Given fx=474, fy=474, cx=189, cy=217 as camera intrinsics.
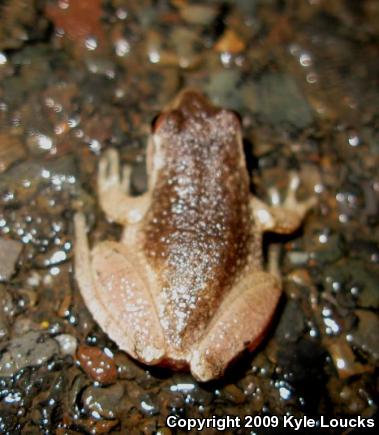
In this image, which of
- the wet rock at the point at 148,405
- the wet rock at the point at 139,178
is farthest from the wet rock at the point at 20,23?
the wet rock at the point at 148,405

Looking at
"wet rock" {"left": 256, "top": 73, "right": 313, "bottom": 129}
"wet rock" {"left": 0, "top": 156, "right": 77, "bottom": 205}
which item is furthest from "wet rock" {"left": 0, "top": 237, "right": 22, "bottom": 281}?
"wet rock" {"left": 256, "top": 73, "right": 313, "bottom": 129}

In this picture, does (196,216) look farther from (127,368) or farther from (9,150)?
(9,150)

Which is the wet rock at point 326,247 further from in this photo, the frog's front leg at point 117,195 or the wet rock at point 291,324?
the frog's front leg at point 117,195

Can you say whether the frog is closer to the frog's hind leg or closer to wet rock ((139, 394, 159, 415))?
the frog's hind leg

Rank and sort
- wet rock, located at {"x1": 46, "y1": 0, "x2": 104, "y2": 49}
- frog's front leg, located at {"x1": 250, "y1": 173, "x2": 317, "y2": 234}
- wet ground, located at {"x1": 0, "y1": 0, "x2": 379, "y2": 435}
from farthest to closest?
wet rock, located at {"x1": 46, "y1": 0, "x2": 104, "y2": 49}, frog's front leg, located at {"x1": 250, "y1": 173, "x2": 317, "y2": 234}, wet ground, located at {"x1": 0, "y1": 0, "x2": 379, "y2": 435}

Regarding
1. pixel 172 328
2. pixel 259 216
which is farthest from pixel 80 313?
pixel 259 216

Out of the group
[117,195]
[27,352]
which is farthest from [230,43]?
[27,352]

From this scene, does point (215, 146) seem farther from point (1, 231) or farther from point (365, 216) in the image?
point (1, 231)
